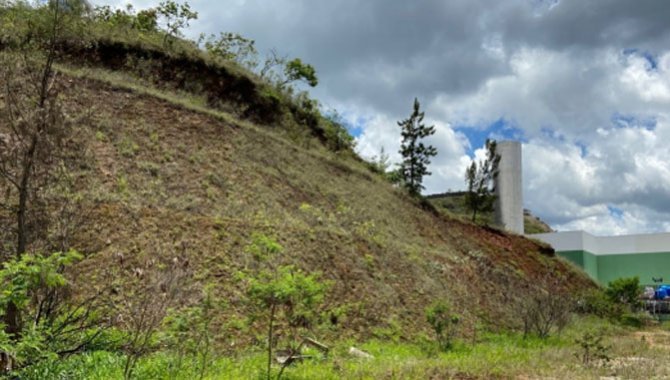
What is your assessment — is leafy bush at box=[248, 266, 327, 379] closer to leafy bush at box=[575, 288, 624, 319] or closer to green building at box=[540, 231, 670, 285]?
leafy bush at box=[575, 288, 624, 319]

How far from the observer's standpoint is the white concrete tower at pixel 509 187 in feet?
90.6

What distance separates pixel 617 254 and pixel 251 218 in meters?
25.1

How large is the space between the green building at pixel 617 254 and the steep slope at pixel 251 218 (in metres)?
11.3

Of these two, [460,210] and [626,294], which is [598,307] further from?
[460,210]

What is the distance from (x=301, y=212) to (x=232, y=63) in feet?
30.6

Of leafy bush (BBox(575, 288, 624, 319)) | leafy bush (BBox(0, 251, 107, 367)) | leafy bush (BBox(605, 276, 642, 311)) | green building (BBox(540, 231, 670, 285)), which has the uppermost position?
green building (BBox(540, 231, 670, 285))

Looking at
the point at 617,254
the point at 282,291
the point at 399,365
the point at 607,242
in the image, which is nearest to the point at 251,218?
the point at 399,365

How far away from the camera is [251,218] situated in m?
11.7

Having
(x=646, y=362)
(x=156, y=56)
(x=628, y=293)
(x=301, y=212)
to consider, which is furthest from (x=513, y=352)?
(x=156, y=56)

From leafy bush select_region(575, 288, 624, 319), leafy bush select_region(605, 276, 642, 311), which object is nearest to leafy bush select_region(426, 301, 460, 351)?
leafy bush select_region(575, 288, 624, 319)

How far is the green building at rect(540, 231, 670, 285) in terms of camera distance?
2786 centimetres

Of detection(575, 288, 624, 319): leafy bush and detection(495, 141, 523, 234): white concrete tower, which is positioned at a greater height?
detection(495, 141, 523, 234): white concrete tower

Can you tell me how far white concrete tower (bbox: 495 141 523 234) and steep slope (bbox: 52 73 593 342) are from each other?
851cm

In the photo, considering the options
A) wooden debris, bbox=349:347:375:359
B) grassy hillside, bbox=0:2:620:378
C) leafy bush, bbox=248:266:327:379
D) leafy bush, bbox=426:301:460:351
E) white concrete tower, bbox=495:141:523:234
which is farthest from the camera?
white concrete tower, bbox=495:141:523:234
